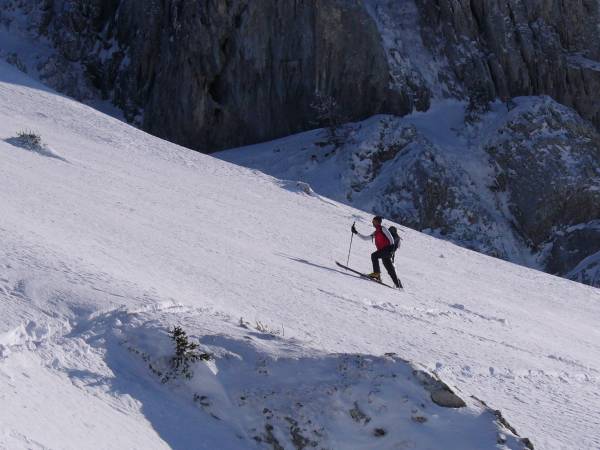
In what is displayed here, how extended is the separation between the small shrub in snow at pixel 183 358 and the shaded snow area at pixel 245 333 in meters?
0.04

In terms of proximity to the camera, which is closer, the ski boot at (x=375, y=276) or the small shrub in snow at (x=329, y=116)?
the ski boot at (x=375, y=276)

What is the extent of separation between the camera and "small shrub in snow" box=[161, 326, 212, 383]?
23.9 feet

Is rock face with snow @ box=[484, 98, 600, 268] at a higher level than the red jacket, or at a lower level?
higher

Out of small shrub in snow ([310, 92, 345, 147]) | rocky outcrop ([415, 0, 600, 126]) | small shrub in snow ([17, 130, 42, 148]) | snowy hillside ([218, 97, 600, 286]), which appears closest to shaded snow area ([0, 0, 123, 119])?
snowy hillside ([218, 97, 600, 286])

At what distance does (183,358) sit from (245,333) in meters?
0.90

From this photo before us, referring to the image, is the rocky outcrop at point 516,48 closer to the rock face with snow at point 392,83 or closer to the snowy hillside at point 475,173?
the rock face with snow at point 392,83

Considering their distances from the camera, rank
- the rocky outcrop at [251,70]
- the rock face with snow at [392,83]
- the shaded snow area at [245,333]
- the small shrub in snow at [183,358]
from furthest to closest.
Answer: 1. the rocky outcrop at [251,70]
2. the rock face with snow at [392,83]
3. the small shrub in snow at [183,358]
4. the shaded snow area at [245,333]

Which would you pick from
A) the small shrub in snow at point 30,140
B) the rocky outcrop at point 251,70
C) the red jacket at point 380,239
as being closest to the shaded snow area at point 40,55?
the rocky outcrop at point 251,70

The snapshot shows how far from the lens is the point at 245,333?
8.11 metres

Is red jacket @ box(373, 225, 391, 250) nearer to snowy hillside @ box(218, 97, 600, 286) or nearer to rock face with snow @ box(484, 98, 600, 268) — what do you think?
snowy hillside @ box(218, 97, 600, 286)

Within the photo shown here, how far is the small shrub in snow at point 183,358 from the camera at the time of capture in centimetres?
729

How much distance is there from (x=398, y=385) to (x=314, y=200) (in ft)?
44.7

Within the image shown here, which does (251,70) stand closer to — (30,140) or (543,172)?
(543,172)

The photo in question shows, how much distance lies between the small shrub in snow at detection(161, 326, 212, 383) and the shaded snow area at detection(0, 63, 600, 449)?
0.04m
